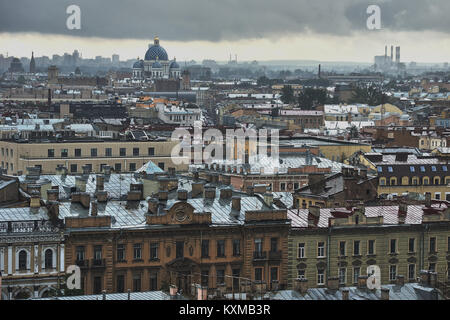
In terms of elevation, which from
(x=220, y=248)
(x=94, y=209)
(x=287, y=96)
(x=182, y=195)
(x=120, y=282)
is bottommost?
(x=120, y=282)

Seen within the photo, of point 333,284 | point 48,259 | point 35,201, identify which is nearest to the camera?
point 333,284

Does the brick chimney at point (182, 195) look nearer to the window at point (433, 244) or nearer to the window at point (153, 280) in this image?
the window at point (153, 280)

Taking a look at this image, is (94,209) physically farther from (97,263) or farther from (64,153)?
(64,153)

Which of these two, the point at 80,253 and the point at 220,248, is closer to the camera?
the point at 80,253

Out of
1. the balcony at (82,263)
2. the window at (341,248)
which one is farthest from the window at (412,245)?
the balcony at (82,263)

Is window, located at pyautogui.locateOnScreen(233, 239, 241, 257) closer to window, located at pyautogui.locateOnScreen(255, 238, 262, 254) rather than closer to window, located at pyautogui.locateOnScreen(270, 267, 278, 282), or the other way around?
window, located at pyautogui.locateOnScreen(255, 238, 262, 254)

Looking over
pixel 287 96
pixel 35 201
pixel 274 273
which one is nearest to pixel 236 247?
pixel 274 273

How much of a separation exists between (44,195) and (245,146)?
24.7m

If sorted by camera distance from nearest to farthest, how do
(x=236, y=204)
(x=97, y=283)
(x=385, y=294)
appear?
(x=385, y=294) < (x=97, y=283) < (x=236, y=204)

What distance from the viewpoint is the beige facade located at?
2313 inches

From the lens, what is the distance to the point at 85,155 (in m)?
60.4

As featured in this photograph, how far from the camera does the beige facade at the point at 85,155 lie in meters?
58.8
